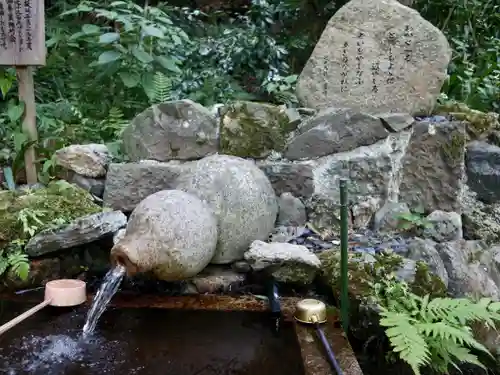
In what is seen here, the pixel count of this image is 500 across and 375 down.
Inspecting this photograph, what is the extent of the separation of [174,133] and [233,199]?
95cm

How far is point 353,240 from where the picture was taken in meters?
3.80

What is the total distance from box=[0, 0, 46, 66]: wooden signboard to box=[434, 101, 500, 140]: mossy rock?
3.36m

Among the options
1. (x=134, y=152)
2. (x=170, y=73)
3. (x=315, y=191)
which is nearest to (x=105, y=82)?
(x=170, y=73)

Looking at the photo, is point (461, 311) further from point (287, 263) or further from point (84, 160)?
point (84, 160)

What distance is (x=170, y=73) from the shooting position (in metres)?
5.62

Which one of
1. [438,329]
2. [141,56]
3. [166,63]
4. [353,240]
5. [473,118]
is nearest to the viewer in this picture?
[438,329]

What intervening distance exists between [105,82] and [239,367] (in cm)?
415

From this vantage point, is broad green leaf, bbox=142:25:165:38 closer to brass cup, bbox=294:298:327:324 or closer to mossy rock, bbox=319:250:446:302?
mossy rock, bbox=319:250:446:302

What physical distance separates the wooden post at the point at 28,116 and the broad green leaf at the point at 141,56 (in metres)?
1.03

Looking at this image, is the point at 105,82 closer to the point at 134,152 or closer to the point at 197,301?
the point at 134,152

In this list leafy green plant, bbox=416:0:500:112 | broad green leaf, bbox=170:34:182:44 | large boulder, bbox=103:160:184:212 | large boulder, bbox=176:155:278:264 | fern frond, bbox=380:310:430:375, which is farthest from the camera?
leafy green plant, bbox=416:0:500:112

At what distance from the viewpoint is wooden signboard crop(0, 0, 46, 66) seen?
423cm

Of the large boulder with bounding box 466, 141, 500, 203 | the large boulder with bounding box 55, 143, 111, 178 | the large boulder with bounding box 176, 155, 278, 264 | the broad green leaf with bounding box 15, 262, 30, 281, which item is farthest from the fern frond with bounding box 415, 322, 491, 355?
the large boulder with bounding box 55, 143, 111, 178

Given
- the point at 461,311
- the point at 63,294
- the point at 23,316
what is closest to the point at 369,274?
the point at 461,311
